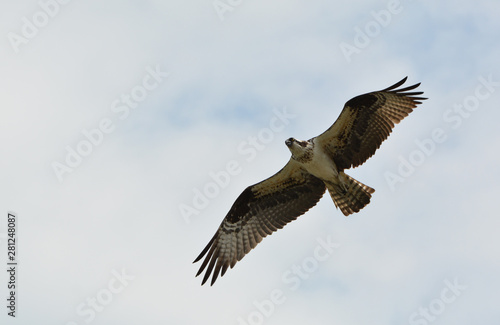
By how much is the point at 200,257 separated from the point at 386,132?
13.9 feet

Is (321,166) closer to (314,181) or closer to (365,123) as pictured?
(314,181)

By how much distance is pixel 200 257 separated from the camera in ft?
52.2

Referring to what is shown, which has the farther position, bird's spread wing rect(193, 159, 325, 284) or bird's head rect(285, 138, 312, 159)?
bird's spread wing rect(193, 159, 325, 284)

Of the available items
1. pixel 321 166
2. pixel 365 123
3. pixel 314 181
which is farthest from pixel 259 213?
pixel 365 123

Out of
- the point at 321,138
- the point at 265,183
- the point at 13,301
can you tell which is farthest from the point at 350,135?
the point at 13,301

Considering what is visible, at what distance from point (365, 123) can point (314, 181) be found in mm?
1539

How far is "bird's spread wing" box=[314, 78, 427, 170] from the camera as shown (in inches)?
597

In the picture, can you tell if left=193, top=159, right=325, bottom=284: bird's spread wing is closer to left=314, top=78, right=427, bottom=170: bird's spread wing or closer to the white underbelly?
the white underbelly

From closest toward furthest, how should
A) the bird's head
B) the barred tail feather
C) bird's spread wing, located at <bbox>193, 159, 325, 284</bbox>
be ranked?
the bird's head, the barred tail feather, bird's spread wing, located at <bbox>193, 159, 325, 284</bbox>

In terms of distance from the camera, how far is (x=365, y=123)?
50.2ft

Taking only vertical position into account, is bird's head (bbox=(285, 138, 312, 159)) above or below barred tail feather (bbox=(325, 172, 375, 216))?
above

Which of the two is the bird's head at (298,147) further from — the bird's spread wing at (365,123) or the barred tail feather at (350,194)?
the barred tail feather at (350,194)

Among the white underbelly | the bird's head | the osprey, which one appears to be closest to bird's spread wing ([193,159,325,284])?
the osprey

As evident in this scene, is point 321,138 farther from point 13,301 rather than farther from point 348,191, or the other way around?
point 13,301
